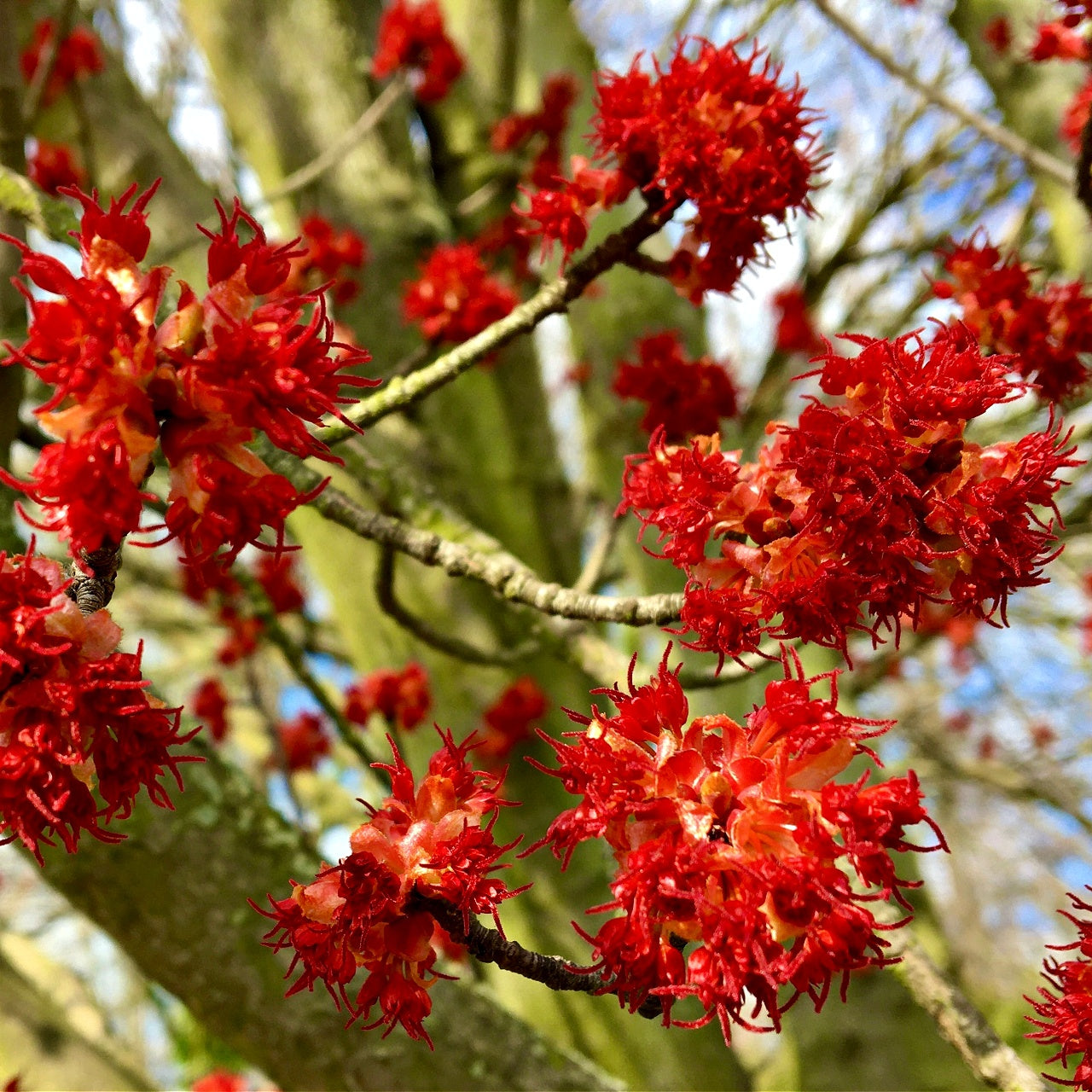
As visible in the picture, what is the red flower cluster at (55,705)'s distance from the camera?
1032mm

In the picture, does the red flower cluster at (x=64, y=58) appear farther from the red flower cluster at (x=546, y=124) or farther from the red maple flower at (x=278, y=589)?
the red maple flower at (x=278, y=589)

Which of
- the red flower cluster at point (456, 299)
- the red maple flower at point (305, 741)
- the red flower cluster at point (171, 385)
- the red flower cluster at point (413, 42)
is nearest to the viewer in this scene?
the red flower cluster at point (171, 385)

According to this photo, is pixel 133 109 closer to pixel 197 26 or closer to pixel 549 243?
pixel 197 26

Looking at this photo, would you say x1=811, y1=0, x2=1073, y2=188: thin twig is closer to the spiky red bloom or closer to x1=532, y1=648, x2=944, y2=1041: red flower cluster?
the spiky red bloom

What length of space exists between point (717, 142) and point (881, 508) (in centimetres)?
74

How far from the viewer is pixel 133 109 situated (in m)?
4.22

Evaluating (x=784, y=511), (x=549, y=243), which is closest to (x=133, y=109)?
(x=549, y=243)

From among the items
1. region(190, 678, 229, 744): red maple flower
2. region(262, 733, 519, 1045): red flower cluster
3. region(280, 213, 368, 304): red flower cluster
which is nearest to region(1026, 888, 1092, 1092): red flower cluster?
region(262, 733, 519, 1045): red flower cluster

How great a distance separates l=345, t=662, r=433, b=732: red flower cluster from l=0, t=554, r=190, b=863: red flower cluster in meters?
2.11

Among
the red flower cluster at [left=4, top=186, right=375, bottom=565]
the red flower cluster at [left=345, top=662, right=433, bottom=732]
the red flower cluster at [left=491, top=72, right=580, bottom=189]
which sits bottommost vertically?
the red flower cluster at [left=4, top=186, right=375, bottom=565]

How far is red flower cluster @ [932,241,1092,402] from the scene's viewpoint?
6.20ft

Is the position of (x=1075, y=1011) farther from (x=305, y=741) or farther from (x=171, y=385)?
(x=305, y=741)

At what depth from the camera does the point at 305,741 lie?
183 inches

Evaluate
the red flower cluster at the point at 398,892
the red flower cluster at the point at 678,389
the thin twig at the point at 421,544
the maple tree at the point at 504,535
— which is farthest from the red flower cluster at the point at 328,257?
the red flower cluster at the point at 398,892
